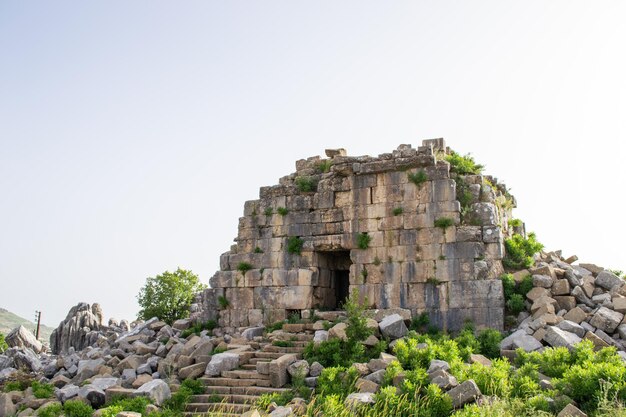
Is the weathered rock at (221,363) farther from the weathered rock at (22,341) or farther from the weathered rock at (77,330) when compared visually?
the weathered rock at (22,341)

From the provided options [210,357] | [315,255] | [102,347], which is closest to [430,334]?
[315,255]

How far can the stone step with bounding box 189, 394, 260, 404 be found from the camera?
1263 cm

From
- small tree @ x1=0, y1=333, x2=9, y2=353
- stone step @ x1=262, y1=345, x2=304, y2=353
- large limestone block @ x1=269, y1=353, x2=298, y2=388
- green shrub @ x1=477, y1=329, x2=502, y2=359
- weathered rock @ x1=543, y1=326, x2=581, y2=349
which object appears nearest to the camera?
large limestone block @ x1=269, y1=353, x2=298, y2=388

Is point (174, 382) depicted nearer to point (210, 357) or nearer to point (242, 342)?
point (210, 357)

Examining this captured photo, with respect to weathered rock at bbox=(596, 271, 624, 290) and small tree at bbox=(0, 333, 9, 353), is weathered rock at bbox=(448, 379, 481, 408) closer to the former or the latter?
weathered rock at bbox=(596, 271, 624, 290)

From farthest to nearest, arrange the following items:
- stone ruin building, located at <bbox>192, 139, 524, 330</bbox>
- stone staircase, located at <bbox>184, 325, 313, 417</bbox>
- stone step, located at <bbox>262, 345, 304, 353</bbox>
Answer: stone ruin building, located at <bbox>192, 139, 524, 330</bbox>
stone step, located at <bbox>262, 345, 304, 353</bbox>
stone staircase, located at <bbox>184, 325, 313, 417</bbox>

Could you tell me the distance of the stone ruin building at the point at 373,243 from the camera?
52.9 feet

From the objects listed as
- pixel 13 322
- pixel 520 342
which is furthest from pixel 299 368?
pixel 13 322

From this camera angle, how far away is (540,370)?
472 inches

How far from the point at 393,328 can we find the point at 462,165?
18.0ft

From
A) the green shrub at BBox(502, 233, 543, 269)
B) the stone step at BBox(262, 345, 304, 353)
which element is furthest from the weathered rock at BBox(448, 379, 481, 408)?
the green shrub at BBox(502, 233, 543, 269)

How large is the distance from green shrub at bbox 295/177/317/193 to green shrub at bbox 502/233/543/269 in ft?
19.6

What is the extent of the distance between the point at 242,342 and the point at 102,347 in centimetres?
640

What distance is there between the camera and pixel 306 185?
19.1 meters
